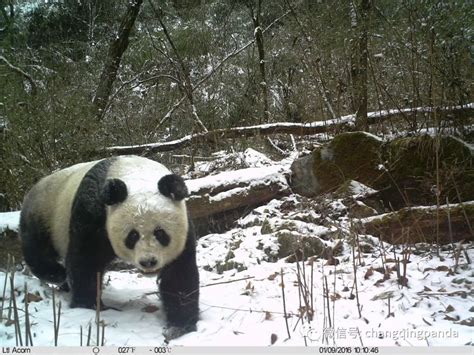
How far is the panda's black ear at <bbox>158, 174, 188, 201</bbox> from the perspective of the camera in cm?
200

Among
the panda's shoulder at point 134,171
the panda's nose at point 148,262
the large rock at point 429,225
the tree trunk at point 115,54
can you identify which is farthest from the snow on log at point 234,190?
the tree trunk at point 115,54

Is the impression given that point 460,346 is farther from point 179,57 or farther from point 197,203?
point 179,57

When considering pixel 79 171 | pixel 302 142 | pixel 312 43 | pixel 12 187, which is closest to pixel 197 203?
pixel 79 171

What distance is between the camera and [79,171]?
98.9 inches

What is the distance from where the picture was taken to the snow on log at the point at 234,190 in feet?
11.1

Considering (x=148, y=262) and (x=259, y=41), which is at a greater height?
(x=259, y=41)

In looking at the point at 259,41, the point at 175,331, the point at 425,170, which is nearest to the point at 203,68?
the point at 259,41

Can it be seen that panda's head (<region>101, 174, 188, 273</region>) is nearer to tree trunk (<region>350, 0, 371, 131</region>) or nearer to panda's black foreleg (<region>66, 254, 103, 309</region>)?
panda's black foreleg (<region>66, 254, 103, 309</region>)

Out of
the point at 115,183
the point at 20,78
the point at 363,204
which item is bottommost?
the point at 363,204

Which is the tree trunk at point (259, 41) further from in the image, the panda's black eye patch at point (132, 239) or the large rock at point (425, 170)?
the panda's black eye patch at point (132, 239)

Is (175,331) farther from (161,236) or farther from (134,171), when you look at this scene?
(134,171)

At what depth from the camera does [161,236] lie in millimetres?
1946

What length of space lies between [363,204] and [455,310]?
1.44 meters

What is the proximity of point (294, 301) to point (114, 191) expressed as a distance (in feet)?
2.99
